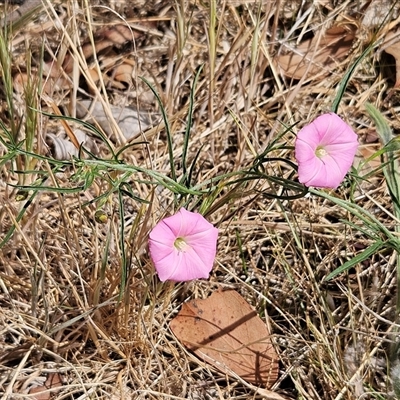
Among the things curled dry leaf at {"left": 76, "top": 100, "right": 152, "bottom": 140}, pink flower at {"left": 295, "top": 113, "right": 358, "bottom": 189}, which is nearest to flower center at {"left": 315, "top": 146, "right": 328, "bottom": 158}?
pink flower at {"left": 295, "top": 113, "right": 358, "bottom": 189}

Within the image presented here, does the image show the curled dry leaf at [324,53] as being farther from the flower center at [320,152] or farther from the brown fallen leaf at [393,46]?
the flower center at [320,152]

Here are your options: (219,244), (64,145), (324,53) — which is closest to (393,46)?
(324,53)

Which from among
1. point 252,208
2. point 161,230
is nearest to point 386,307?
point 252,208

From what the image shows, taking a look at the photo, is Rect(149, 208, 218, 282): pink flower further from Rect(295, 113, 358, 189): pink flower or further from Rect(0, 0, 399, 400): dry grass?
Rect(295, 113, 358, 189): pink flower

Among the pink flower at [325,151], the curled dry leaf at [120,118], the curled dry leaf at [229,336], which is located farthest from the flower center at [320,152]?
the curled dry leaf at [120,118]

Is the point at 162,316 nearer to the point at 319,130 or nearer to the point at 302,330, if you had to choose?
the point at 302,330

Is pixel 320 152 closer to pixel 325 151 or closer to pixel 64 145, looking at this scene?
pixel 325 151
